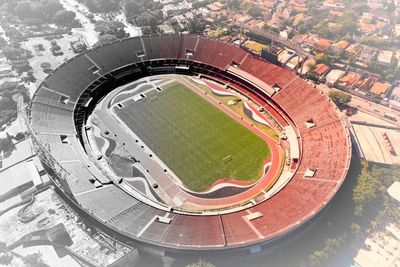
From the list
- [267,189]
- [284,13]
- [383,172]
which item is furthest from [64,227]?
[284,13]

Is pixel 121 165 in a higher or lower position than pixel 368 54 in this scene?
lower

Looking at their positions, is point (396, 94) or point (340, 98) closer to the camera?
point (340, 98)

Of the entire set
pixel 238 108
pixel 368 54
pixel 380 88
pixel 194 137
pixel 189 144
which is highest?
pixel 368 54

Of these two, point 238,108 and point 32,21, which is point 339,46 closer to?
point 238,108

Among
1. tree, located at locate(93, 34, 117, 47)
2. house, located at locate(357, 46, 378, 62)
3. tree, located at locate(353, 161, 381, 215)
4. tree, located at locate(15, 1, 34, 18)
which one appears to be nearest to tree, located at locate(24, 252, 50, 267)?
tree, located at locate(353, 161, 381, 215)

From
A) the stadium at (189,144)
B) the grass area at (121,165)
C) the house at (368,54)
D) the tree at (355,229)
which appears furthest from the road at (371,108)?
the grass area at (121,165)

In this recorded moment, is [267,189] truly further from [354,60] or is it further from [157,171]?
[354,60]

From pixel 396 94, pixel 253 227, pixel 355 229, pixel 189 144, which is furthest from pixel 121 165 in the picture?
pixel 396 94
